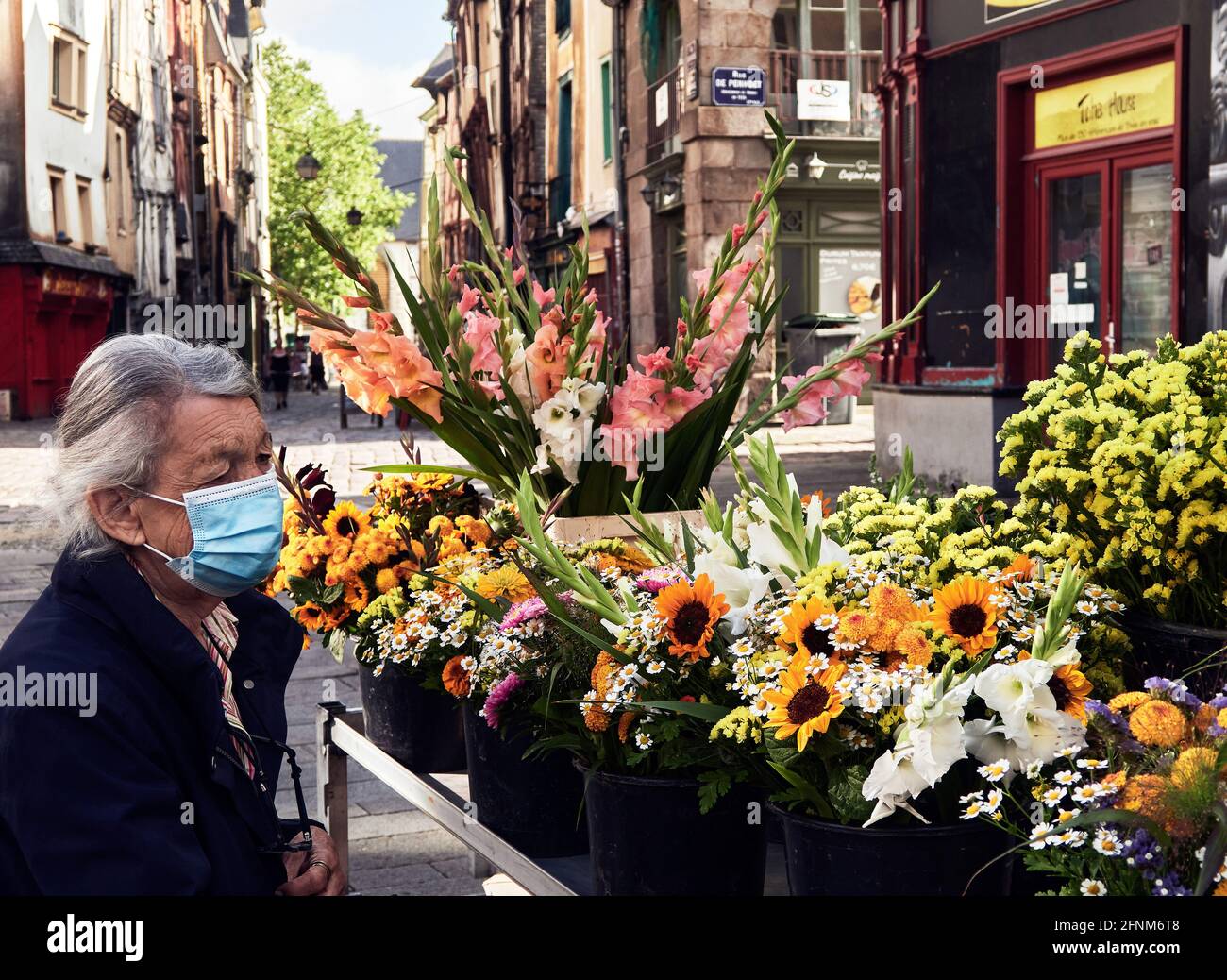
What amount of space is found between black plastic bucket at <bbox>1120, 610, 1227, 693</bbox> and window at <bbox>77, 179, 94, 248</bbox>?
30898mm

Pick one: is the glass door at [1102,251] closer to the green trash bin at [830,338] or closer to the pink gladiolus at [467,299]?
the pink gladiolus at [467,299]

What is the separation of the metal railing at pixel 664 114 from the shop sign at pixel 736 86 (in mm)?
961

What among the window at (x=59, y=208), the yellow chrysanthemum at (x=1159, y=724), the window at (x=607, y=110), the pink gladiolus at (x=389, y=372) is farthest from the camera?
the window at (x=59, y=208)

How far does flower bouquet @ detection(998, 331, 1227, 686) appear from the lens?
6.79ft

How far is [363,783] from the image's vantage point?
A: 573cm

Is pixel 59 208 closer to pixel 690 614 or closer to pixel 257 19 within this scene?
pixel 690 614

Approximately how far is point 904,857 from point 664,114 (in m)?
23.0

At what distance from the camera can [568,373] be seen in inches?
121

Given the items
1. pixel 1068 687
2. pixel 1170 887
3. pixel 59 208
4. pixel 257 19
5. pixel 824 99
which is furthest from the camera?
pixel 257 19

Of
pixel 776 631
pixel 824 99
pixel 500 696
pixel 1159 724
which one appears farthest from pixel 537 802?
pixel 824 99

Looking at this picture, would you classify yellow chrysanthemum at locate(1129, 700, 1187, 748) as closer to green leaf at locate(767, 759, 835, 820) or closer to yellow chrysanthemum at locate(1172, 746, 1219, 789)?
yellow chrysanthemum at locate(1172, 746, 1219, 789)

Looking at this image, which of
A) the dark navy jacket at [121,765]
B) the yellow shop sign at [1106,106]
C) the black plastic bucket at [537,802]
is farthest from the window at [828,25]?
the dark navy jacket at [121,765]

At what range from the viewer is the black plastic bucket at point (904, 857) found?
6.05 feet

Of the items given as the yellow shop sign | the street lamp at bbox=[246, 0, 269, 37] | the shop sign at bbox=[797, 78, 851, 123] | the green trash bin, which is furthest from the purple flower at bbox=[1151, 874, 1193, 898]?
the street lamp at bbox=[246, 0, 269, 37]
